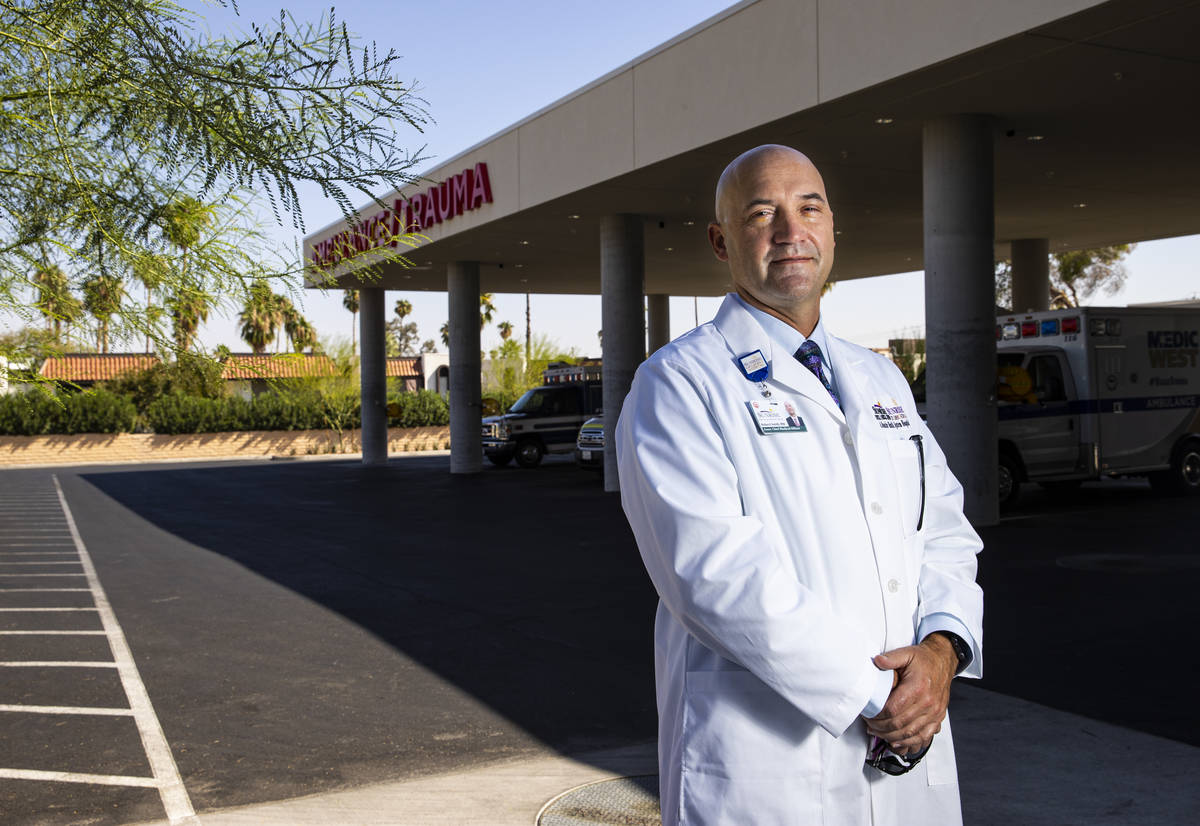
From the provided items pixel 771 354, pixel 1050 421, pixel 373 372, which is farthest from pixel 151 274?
pixel 373 372

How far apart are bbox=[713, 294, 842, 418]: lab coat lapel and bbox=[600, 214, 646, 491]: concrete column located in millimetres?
19216

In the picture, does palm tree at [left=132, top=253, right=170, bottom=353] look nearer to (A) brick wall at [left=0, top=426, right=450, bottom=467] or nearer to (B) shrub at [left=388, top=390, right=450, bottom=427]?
(A) brick wall at [left=0, top=426, right=450, bottom=467]

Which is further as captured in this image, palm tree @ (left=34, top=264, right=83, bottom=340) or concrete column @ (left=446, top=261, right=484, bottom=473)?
concrete column @ (left=446, top=261, right=484, bottom=473)

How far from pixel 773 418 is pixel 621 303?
19.7 m

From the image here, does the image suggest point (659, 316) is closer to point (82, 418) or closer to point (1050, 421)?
point (82, 418)

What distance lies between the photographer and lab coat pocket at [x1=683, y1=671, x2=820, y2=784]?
2.19m

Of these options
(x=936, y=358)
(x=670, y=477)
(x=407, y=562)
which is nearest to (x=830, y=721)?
(x=670, y=477)

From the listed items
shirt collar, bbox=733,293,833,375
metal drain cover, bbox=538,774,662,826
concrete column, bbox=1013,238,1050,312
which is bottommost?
metal drain cover, bbox=538,774,662,826

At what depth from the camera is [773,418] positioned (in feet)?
7.51

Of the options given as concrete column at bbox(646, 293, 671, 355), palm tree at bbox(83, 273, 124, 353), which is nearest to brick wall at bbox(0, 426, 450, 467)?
concrete column at bbox(646, 293, 671, 355)

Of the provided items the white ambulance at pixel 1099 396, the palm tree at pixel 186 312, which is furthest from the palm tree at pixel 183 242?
the white ambulance at pixel 1099 396

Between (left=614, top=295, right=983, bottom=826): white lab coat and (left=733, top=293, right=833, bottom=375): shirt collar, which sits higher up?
(left=733, top=293, right=833, bottom=375): shirt collar

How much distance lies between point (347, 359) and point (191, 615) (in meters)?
39.7

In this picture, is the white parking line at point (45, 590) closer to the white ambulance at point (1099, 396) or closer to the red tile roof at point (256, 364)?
the red tile roof at point (256, 364)
